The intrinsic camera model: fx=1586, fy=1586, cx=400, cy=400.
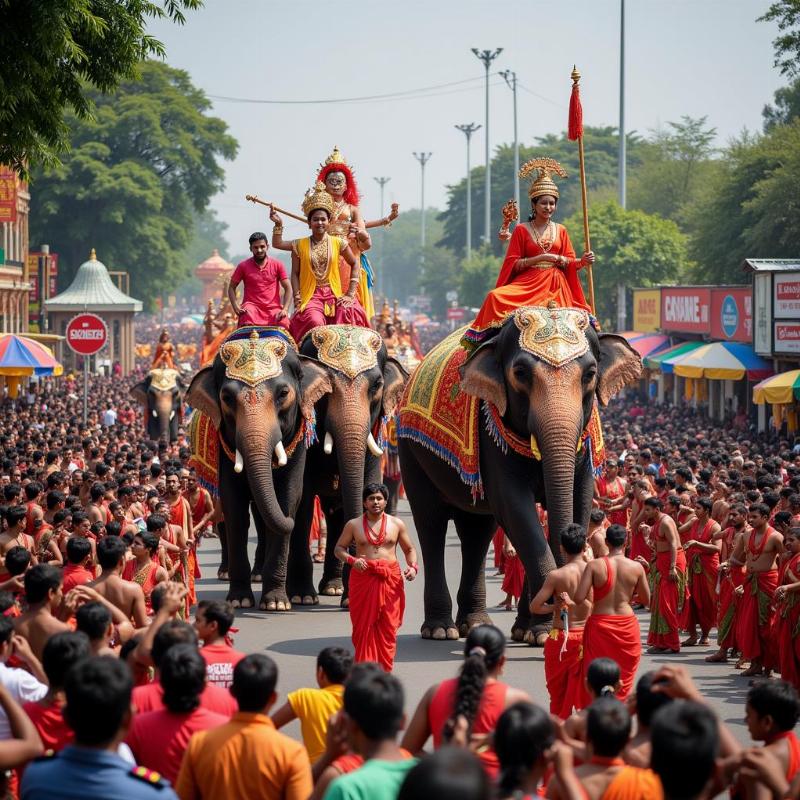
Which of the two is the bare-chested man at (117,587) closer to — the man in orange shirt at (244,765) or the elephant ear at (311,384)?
the man in orange shirt at (244,765)

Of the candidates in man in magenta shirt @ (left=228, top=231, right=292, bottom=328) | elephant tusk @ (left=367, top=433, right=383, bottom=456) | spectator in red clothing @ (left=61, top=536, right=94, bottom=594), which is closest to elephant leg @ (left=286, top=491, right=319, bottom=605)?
elephant tusk @ (left=367, top=433, right=383, bottom=456)

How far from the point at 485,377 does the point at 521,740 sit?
796cm

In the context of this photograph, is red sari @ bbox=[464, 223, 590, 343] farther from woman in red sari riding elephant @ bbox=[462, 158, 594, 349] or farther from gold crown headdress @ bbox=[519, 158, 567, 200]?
gold crown headdress @ bbox=[519, 158, 567, 200]

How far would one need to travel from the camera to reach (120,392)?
4600 cm

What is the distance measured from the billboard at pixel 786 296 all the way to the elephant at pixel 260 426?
16414 millimetres

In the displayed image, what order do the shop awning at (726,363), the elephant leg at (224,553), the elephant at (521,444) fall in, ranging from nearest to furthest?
the elephant at (521,444)
the elephant leg at (224,553)
the shop awning at (726,363)

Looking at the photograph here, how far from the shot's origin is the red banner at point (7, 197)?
30766 millimetres

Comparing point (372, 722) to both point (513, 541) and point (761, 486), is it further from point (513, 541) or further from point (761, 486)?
point (761, 486)

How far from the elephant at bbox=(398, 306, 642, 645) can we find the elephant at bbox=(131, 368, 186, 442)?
17.4 meters

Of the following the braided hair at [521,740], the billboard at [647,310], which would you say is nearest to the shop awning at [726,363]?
the billboard at [647,310]

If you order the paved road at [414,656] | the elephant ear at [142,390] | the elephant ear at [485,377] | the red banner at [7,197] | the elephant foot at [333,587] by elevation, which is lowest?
the paved road at [414,656]

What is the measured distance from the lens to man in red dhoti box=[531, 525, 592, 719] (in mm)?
10047

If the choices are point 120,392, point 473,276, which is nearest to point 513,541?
point 120,392

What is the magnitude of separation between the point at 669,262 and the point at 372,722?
1970 inches
